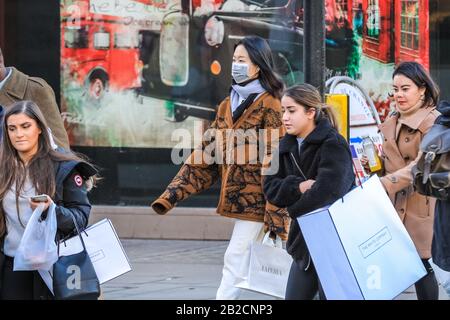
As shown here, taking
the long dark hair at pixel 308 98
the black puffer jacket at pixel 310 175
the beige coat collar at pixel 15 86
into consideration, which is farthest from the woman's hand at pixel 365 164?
the beige coat collar at pixel 15 86

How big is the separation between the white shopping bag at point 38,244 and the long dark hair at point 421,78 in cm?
268

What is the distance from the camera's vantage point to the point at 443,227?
5.84 meters

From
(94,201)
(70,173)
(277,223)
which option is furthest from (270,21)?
(70,173)

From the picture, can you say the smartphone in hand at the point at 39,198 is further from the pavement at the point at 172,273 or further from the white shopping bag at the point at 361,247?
the pavement at the point at 172,273

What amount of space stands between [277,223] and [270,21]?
16.3ft

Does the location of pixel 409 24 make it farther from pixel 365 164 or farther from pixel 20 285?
pixel 20 285

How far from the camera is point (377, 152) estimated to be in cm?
724

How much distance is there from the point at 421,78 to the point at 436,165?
130cm

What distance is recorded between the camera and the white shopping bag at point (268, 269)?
257 inches

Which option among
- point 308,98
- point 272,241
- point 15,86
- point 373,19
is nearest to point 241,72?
point 308,98

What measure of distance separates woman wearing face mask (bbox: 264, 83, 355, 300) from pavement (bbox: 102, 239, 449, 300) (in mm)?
1832

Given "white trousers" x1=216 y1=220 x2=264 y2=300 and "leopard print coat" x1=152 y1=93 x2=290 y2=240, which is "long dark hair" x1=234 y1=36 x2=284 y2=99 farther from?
"white trousers" x1=216 y1=220 x2=264 y2=300

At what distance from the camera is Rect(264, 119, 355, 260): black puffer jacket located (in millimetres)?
5801

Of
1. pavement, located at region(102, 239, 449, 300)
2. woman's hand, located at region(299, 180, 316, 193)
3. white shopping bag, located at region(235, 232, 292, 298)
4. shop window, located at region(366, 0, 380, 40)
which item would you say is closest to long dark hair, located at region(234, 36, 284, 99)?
white shopping bag, located at region(235, 232, 292, 298)
